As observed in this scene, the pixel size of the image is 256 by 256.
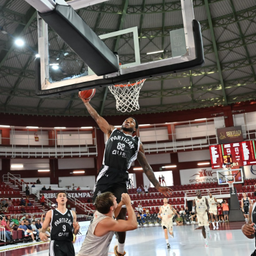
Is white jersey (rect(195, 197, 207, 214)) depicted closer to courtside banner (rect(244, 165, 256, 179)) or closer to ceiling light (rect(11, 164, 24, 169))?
courtside banner (rect(244, 165, 256, 179))

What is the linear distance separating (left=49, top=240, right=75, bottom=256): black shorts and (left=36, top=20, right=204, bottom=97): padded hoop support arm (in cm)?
262

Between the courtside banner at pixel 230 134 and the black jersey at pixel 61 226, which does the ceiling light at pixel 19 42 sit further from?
the courtside banner at pixel 230 134

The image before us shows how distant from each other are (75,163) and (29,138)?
214 inches

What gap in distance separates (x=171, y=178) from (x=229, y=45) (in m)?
16.1

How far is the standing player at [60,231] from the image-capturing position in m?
5.74

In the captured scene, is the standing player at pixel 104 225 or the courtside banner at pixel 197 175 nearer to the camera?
the standing player at pixel 104 225

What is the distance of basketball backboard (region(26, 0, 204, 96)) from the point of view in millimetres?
5027

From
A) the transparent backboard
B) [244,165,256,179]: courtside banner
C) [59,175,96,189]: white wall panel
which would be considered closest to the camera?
the transparent backboard

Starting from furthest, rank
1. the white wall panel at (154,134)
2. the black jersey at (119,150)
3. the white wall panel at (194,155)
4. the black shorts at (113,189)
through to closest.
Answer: the white wall panel at (154,134)
the white wall panel at (194,155)
the black jersey at (119,150)
the black shorts at (113,189)

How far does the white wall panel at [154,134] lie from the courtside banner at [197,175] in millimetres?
4367

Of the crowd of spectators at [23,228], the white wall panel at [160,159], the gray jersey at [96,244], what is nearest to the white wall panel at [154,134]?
the white wall panel at [160,159]

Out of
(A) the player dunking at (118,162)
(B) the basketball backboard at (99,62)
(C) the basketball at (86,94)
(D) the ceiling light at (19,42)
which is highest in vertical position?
(D) the ceiling light at (19,42)

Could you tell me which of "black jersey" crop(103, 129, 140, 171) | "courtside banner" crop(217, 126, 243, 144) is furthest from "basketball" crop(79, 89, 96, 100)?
"courtside banner" crop(217, 126, 243, 144)

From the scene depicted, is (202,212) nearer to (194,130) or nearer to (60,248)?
(60,248)
